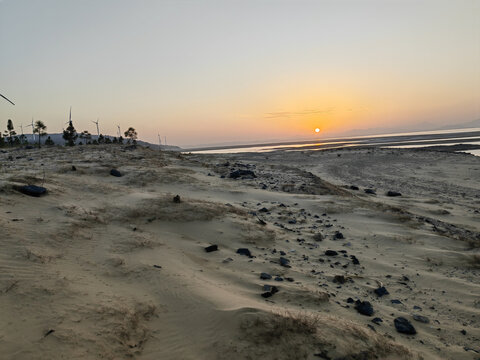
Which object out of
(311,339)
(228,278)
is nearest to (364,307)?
(311,339)

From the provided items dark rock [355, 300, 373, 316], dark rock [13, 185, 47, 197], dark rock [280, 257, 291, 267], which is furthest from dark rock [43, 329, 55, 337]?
dark rock [13, 185, 47, 197]

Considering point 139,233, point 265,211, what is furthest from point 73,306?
point 265,211

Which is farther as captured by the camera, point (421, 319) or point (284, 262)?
point (284, 262)

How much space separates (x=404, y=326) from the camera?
212 inches

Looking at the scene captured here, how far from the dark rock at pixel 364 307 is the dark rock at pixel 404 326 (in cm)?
45

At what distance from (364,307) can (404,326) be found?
0.73 m

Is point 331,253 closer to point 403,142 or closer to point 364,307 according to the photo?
point 364,307

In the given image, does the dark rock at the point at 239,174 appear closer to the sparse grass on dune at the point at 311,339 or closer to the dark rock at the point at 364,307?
the dark rock at the point at 364,307

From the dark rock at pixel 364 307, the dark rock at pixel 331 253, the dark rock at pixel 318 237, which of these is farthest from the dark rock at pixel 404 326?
the dark rock at pixel 318 237

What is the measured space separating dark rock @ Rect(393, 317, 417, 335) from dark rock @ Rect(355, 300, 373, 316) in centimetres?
45

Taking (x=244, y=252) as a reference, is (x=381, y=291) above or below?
below

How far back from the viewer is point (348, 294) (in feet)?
21.4

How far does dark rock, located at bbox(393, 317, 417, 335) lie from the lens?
209 inches

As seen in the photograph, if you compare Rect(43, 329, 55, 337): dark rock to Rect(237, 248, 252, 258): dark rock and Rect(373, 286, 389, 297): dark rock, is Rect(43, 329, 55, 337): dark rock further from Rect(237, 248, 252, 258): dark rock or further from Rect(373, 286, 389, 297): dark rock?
Rect(373, 286, 389, 297): dark rock
